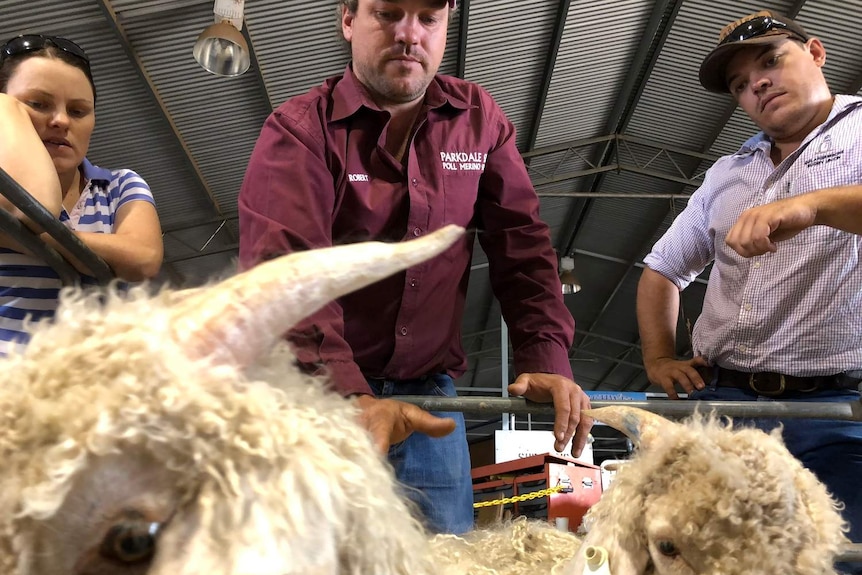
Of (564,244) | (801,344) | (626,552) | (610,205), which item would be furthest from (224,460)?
(564,244)

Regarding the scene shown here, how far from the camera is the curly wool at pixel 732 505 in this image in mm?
1777

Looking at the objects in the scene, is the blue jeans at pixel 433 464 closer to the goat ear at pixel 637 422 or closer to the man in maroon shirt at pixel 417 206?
the man in maroon shirt at pixel 417 206

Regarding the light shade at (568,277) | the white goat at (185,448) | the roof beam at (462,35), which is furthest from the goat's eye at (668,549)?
the light shade at (568,277)

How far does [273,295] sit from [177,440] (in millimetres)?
193

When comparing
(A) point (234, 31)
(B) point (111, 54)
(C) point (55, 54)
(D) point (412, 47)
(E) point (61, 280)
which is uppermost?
(B) point (111, 54)

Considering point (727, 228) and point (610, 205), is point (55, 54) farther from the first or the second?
point (610, 205)

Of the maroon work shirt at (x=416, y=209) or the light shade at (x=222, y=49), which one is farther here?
the light shade at (x=222, y=49)

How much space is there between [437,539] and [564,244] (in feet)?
43.1

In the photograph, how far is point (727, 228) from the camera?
2.44 metres

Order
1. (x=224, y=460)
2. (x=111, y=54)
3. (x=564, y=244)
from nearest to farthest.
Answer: (x=224, y=460) → (x=111, y=54) → (x=564, y=244)

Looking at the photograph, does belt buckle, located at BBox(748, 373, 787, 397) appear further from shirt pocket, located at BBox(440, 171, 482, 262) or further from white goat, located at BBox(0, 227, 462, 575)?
white goat, located at BBox(0, 227, 462, 575)

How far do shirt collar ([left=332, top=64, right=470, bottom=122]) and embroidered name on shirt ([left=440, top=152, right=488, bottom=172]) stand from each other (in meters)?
0.16

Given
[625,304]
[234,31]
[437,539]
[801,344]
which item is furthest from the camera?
[625,304]

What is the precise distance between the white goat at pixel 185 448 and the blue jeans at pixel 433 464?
0.99 meters
